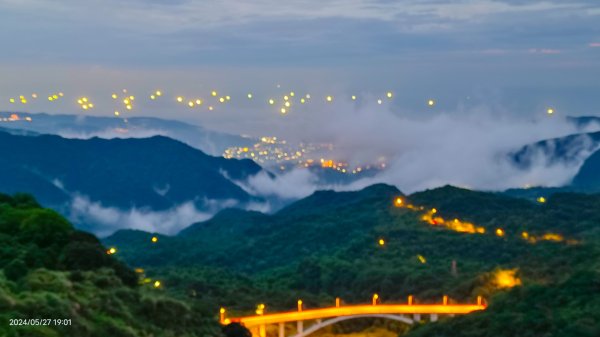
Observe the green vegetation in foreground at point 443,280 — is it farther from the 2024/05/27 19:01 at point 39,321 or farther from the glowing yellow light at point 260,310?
the 2024/05/27 19:01 at point 39,321

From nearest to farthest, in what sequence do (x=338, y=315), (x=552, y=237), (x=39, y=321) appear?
(x=39, y=321) → (x=338, y=315) → (x=552, y=237)

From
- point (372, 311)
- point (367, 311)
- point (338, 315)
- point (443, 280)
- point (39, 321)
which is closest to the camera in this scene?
point (39, 321)

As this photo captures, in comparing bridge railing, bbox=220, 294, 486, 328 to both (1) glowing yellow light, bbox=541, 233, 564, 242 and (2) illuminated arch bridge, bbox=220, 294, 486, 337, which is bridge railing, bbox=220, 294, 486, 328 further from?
(1) glowing yellow light, bbox=541, 233, 564, 242

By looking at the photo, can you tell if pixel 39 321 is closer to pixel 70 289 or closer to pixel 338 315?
pixel 70 289

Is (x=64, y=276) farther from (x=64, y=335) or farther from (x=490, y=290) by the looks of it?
(x=490, y=290)

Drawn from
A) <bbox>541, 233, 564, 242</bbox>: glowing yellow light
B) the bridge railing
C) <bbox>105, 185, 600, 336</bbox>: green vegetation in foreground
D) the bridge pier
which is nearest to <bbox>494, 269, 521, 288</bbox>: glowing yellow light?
<bbox>105, 185, 600, 336</bbox>: green vegetation in foreground

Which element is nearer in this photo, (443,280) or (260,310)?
(260,310)

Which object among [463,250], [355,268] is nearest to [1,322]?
[355,268]

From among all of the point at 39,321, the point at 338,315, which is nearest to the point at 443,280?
the point at 338,315
